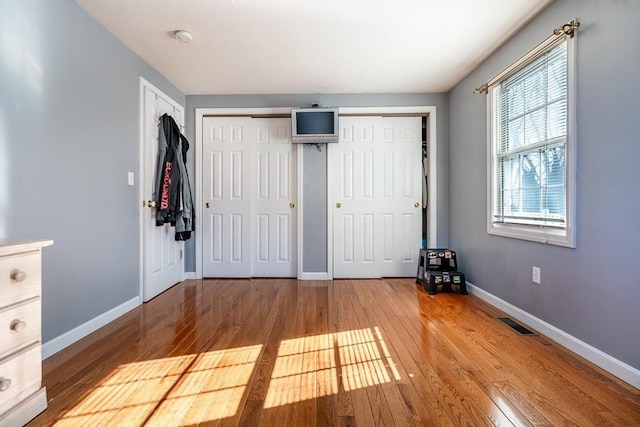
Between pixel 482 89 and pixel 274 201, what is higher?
pixel 482 89

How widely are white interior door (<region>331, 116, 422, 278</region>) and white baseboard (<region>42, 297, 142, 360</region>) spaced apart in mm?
2223

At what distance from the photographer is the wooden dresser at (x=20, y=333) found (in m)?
1.12

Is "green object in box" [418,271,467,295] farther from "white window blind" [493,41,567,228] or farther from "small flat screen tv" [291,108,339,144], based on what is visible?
"small flat screen tv" [291,108,339,144]

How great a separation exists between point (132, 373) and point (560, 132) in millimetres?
3056

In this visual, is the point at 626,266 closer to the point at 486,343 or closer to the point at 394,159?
the point at 486,343

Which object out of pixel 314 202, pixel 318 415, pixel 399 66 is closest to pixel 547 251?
pixel 318 415

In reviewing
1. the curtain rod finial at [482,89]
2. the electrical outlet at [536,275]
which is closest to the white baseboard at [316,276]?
the electrical outlet at [536,275]

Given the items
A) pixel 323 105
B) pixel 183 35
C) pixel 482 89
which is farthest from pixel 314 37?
pixel 482 89

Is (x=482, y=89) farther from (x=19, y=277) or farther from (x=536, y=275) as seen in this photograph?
(x=19, y=277)

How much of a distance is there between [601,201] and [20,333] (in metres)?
2.95

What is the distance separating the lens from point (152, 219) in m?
2.91

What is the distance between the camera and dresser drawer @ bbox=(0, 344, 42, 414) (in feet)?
3.65

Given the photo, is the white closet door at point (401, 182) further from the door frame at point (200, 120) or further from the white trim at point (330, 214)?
the door frame at point (200, 120)

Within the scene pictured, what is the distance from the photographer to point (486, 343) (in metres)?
1.93
